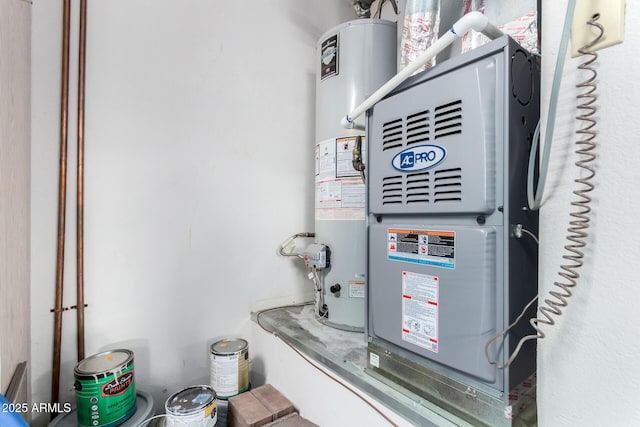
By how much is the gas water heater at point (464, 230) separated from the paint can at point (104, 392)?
892 millimetres

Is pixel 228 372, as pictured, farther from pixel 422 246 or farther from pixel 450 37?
pixel 450 37

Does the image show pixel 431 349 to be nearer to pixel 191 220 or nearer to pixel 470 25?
pixel 470 25

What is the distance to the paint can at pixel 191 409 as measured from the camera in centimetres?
98

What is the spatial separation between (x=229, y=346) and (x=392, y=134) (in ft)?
3.61

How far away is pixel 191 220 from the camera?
143 cm

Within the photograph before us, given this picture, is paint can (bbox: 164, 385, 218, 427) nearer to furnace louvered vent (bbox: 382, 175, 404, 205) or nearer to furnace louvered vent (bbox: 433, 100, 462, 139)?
furnace louvered vent (bbox: 382, 175, 404, 205)

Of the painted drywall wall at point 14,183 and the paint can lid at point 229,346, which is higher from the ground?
the painted drywall wall at point 14,183

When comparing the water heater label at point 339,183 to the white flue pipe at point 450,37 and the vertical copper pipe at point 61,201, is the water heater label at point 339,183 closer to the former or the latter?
the white flue pipe at point 450,37


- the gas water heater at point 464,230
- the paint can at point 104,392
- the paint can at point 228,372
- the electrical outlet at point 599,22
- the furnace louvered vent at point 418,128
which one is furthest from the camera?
the paint can at point 228,372

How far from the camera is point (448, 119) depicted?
2.37 feet

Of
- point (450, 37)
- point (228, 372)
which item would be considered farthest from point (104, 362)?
point (450, 37)

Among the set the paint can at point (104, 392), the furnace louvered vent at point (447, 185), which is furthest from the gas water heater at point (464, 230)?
the paint can at point (104, 392)

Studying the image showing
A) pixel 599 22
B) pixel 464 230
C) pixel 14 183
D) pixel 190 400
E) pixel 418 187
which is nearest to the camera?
pixel 599 22

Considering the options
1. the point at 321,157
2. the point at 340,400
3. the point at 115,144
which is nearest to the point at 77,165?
the point at 115,144
